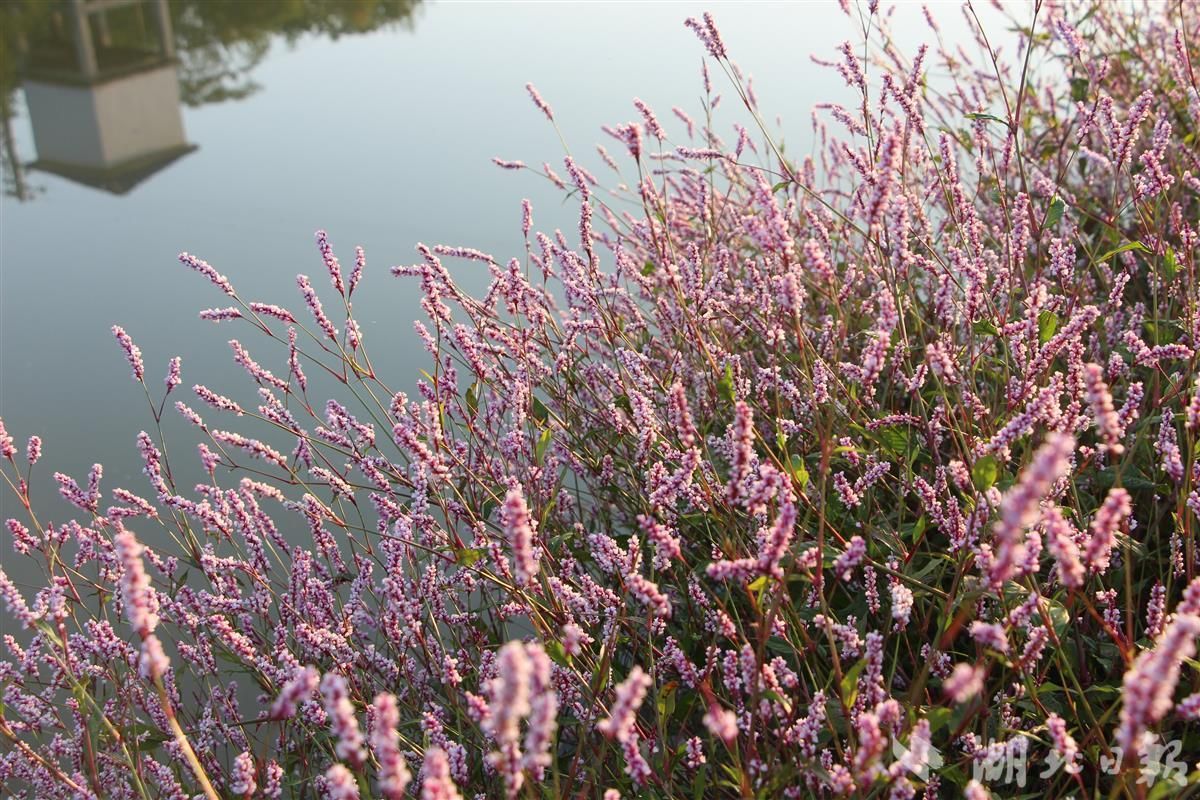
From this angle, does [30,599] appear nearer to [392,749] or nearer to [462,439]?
[462,439]

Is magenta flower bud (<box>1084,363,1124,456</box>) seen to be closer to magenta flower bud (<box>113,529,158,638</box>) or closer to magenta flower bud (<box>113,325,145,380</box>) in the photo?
magenta flower bud (<box>113,529,158,638</box>)

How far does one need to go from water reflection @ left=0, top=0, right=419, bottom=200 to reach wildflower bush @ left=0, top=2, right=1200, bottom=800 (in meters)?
3.14

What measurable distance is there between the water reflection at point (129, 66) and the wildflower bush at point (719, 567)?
3141 mm

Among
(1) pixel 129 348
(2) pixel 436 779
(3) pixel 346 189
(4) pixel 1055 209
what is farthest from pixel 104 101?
(2) pixel 436 779

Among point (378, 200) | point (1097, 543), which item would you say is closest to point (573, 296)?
point (1097, 543)

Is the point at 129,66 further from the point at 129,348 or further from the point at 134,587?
the point at 134,587

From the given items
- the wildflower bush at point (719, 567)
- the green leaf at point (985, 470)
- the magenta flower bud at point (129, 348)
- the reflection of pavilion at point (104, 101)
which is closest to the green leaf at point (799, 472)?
the wildflower bush at point (719, 567)

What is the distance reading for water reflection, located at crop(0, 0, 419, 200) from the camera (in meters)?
4.88

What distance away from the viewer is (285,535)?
2465 millimetres

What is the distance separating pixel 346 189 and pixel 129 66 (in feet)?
9.21

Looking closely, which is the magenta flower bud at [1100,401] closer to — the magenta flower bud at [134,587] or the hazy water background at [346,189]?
the magenta flower bud at [134,587]

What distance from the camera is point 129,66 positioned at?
6074 mm

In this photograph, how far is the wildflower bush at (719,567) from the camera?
998mm

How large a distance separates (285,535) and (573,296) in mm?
990
